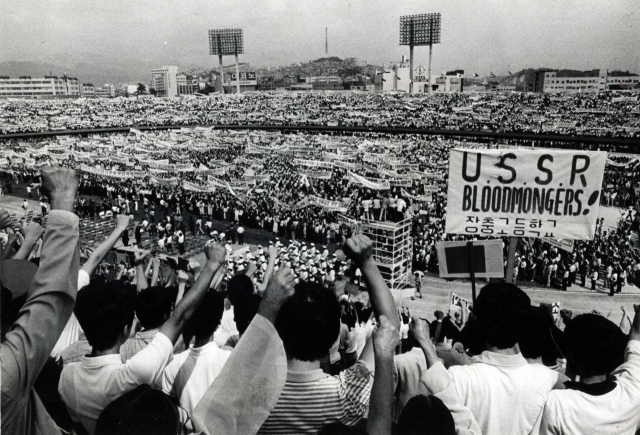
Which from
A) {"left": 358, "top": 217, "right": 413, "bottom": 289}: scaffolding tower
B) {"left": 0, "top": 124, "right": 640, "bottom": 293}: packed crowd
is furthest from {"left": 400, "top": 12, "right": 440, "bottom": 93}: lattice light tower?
{"left": 358, "top": 217, "right": 413, "bottom": 289}: scaffolding tower

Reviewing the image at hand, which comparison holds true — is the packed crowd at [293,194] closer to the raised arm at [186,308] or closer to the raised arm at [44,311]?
the raised arm at [186,308]

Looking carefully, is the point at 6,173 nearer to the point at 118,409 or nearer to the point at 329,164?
the point at 329,164

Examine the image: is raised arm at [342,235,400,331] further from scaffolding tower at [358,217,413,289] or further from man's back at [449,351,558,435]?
scaffolding tower at [358,217,413,289]

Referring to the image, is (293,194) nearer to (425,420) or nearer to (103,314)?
(103,314)

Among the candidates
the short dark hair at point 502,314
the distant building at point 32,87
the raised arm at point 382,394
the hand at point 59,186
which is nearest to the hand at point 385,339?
the raised arm at point 382,394

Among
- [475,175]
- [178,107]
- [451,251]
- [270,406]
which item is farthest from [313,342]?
[178,107]

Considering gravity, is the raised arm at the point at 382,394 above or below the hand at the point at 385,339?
below
